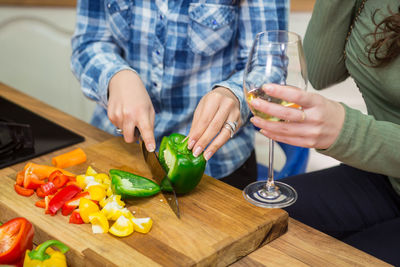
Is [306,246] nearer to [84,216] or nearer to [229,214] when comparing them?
[229,214]

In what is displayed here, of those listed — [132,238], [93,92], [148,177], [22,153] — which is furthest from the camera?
[93,92]

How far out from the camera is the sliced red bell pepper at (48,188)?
3.26 feet

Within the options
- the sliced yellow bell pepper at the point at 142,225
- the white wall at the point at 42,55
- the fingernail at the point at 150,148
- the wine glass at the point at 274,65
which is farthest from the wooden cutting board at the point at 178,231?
the white wall at the point at 42,55

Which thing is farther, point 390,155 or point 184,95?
point 184,95

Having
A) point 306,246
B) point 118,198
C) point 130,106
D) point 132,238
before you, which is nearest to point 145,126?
point 130,106

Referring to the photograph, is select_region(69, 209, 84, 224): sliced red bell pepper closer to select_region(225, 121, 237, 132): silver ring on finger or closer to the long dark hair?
select_region(225, 121, 237, 132): silver ring on finger

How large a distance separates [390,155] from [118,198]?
1.82ft

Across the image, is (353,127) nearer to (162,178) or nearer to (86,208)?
(162,178)

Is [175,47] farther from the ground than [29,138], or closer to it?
farther from the ground

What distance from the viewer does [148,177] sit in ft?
3.60

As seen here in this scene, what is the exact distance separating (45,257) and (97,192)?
0.69ft

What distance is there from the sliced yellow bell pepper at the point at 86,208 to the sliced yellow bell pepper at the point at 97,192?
40 mm

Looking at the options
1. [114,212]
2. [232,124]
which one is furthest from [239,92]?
[114,212]

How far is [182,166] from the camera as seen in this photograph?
3.26 ft
